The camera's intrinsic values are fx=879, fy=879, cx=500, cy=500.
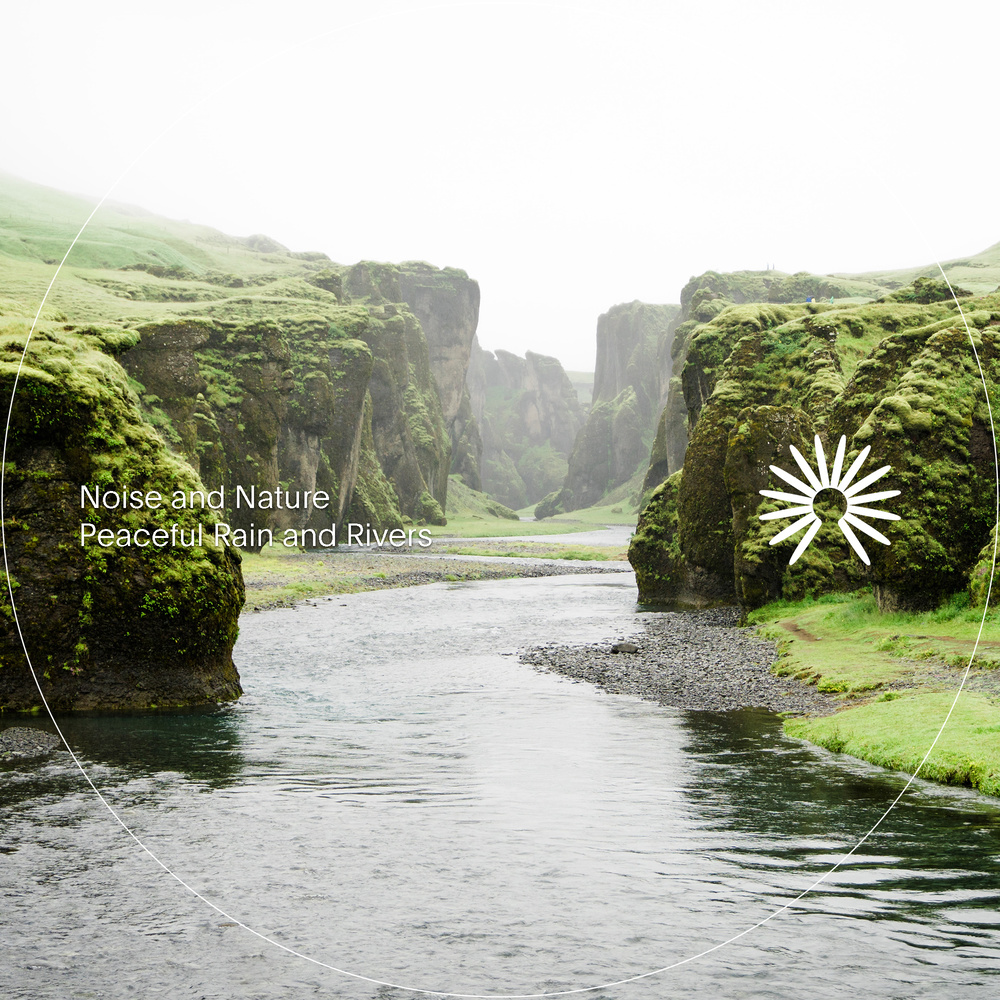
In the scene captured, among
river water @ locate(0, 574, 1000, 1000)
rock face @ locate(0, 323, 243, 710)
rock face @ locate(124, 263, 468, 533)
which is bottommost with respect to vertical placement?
river water @ locate(0, 574, 1000, 1000)

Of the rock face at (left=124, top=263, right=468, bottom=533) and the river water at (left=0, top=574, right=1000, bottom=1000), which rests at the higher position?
the rock face at (left=124, top=263, right=468, bottom=533)

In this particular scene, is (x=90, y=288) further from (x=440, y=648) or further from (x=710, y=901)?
(x=710, y=901)

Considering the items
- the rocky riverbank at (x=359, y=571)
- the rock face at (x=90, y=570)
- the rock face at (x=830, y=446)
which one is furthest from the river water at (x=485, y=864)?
the rocky riverbank at (x=359, y=571)

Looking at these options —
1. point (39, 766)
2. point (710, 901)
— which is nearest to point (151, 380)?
point (39, 766)

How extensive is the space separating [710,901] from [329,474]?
99243mm

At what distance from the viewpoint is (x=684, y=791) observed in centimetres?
1516

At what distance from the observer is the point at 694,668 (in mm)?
28781

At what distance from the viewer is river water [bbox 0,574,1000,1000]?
8.89 m

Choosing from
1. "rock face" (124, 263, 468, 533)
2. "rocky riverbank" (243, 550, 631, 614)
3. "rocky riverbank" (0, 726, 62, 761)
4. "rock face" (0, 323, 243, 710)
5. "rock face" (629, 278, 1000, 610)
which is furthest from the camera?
"rock face" (124, 263, 468, 533)

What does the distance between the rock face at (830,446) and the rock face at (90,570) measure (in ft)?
69.7

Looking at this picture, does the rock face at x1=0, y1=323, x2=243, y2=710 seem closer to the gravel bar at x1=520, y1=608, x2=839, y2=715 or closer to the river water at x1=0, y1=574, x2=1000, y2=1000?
the river water at x1=0, y1=574, x2=1000, y2=1000

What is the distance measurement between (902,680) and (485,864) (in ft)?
48.5

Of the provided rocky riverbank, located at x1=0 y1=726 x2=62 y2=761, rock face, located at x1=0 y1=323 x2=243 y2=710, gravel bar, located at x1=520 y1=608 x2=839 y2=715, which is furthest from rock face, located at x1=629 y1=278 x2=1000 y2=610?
rocky riverbank, located at x1=0 y1=726 x2=62 y2=761

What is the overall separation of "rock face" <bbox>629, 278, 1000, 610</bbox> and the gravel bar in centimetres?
454
